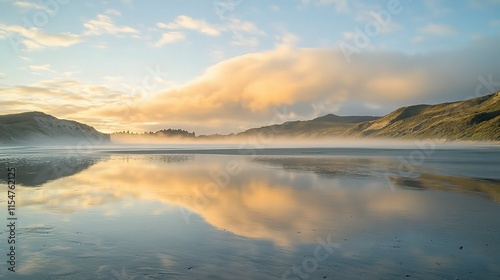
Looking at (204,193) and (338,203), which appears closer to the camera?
(338,203)

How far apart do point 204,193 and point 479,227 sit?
17.8m

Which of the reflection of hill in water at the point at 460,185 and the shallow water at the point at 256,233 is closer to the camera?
the shallow water at the point at 256,233

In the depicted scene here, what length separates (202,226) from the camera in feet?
53.3

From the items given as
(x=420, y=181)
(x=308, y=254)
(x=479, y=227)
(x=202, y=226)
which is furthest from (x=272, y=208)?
(x=420, y=181)

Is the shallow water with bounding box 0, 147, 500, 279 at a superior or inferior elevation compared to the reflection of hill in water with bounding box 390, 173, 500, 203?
inferior

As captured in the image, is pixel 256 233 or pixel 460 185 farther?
pixel 460 185

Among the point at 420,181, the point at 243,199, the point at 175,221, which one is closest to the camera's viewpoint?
the point at 175,221

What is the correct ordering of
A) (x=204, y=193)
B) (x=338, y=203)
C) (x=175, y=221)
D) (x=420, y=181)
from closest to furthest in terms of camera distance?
1. (x=175, y=221)
2. (x=338, y=203)
3. (x=204, y=193)
4. (x=420, y=181)

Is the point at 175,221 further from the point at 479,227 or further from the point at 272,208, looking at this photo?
the point at 479,227

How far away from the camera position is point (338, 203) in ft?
72.5

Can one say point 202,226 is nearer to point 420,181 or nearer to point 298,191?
point 298,191

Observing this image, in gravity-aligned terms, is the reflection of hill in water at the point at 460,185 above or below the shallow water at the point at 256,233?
above

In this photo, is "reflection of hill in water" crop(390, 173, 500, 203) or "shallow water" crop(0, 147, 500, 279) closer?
"shallow water" crop(0, 147, 500, 279)

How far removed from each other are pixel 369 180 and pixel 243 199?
1607 cm
